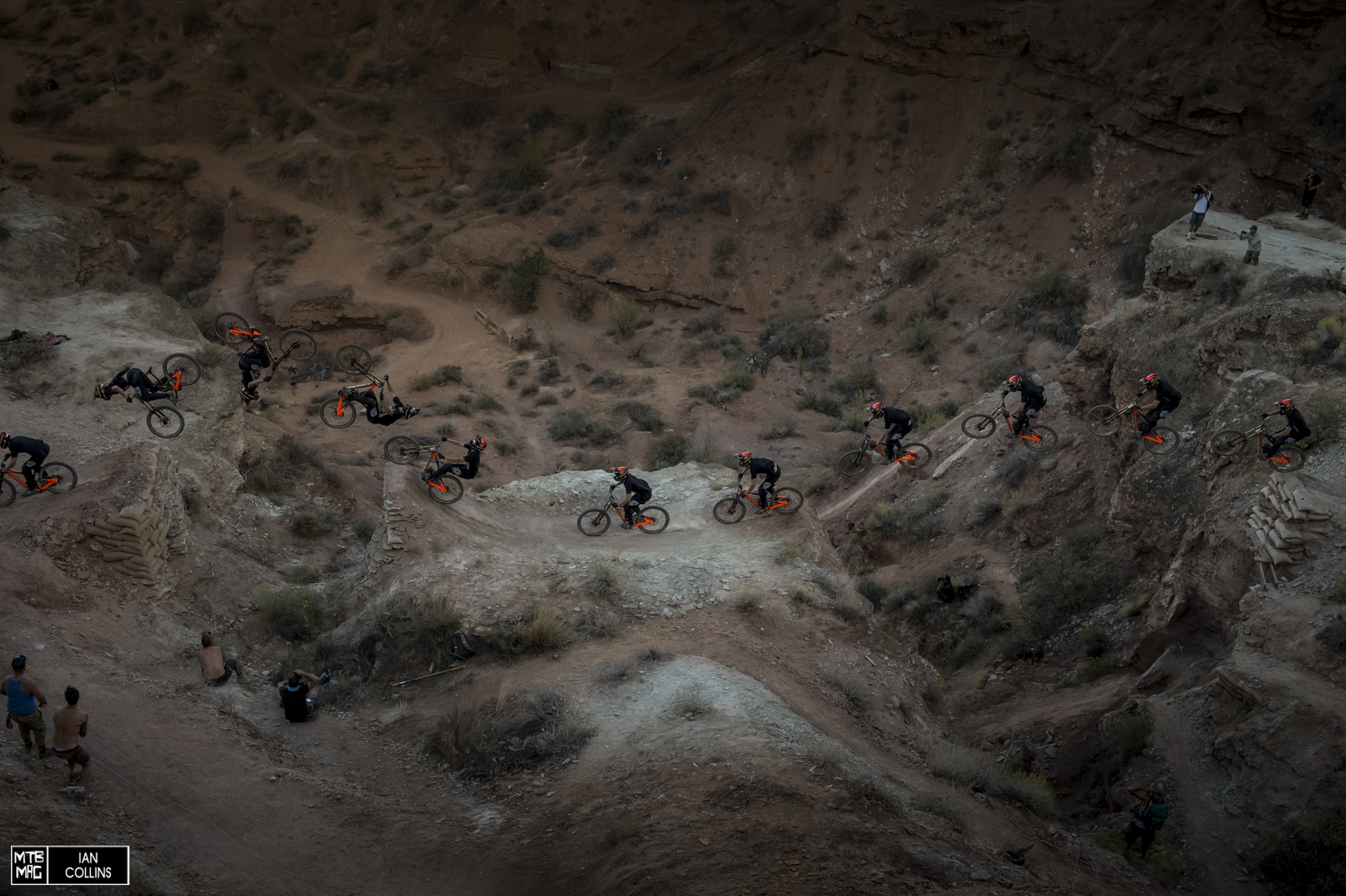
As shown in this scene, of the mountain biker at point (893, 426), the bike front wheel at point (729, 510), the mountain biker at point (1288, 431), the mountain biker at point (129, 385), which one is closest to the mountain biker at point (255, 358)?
the mountain biker at point (129, 385)

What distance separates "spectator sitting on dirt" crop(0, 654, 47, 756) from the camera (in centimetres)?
911

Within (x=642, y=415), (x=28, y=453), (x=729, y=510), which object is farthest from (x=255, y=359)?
(x=642, y=415)

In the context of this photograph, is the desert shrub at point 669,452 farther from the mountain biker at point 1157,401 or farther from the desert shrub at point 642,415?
the mountain biker at point 1157,401

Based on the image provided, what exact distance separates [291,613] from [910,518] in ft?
43.6

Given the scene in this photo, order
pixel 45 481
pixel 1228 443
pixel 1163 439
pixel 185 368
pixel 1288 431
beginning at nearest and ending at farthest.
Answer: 1. pixel 1288 431
2. pixel 1228 443
3. pixel 45 481
4. pixel 1163 439
5. pixel 185 368

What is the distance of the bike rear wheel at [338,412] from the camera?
673 inches

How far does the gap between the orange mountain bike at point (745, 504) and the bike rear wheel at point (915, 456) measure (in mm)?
3464

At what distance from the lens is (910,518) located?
1961cm

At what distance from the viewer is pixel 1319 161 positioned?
87.6ft

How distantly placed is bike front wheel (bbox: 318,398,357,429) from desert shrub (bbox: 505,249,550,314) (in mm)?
9243

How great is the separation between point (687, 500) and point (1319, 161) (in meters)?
24.2

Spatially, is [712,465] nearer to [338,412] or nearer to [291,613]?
[338,412]

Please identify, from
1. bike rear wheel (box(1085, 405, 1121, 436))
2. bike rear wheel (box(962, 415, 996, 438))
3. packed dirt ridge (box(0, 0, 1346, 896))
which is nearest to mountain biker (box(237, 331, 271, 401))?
packed dirt ridge (box(0, 0, 1346, 896))

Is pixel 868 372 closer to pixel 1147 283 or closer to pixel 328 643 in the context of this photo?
pixel 1147 283
